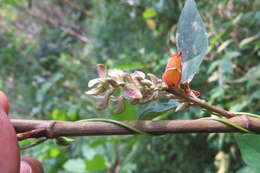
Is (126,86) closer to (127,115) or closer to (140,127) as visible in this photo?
(140,127)

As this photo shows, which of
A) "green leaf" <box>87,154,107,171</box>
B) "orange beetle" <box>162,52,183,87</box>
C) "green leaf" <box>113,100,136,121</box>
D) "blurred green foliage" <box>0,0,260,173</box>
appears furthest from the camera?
"blurred green foliage" <box>0,0,260,173</box>

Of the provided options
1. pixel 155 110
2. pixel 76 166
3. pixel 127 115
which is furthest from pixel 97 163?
pixel 155 110

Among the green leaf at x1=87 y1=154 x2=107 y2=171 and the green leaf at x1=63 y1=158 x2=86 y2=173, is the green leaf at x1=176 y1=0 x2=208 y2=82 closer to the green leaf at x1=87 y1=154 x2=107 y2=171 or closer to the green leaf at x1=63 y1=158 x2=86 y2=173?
the green leaf at x1=87 y1=154 x2=107 y2=171

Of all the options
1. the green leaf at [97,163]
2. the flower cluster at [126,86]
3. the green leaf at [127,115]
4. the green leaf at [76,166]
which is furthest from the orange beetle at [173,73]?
the green leaf at [76,166]

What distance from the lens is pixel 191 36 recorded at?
40 centimetres

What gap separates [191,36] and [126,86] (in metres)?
0.11

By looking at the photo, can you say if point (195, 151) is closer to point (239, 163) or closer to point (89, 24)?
point (239, 163)

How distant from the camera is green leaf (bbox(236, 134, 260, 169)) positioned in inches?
13.5

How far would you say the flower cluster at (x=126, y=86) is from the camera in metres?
0.33

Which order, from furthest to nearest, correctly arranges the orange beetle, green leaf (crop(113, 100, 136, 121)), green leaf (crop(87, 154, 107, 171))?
1. green leaf (crop(87, 154, 107, 171))
2. green leaf (crop(113, 100, 136, 121))
3. the orange beetle

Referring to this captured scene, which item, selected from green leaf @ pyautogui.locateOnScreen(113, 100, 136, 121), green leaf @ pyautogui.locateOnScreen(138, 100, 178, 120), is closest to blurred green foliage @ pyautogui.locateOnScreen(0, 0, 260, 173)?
green leaf @ pyautogui.locateOnScreen(113, 100, 136, 121)

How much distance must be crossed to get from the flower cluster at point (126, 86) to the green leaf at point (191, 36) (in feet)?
0.17

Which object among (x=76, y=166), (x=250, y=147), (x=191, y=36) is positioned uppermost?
(x=191, y=36)

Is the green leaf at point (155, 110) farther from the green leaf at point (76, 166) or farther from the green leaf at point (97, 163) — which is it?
the green leaf at point (76, 166)
